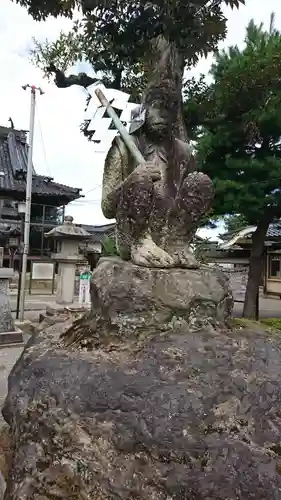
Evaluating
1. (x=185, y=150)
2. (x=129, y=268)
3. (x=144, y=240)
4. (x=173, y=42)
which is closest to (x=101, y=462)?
(x=129, y=268)

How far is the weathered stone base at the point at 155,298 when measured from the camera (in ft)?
7.13

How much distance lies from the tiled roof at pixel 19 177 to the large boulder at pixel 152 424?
14.2 meters

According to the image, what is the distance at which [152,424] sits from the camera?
166cm

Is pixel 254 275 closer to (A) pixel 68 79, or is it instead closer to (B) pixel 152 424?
(A) pixel 68 79

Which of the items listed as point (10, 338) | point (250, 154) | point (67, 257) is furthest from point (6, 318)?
point (250, 154)

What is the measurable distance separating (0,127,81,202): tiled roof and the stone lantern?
275 inches

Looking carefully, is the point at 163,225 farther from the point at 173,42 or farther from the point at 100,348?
the point at 173,42

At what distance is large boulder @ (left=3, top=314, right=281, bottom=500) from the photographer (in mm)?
1559

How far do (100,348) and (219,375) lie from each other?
0.63 metres

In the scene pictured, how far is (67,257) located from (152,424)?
7.60m

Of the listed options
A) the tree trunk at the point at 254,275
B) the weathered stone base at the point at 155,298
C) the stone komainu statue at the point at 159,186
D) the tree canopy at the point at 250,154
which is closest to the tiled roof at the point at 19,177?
the tree canopy at the point at 250,154

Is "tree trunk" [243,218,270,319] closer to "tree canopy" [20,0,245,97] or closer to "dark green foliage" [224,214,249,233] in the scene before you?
"dark green foliage" [224,214,249,233]

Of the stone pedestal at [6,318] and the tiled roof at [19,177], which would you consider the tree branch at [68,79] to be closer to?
the stone pedestal at [6,318]

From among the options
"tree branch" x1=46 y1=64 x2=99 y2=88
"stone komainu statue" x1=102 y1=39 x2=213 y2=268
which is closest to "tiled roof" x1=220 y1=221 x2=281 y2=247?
"tree branch" x1=46 y1=64 x2=99 y2=88
